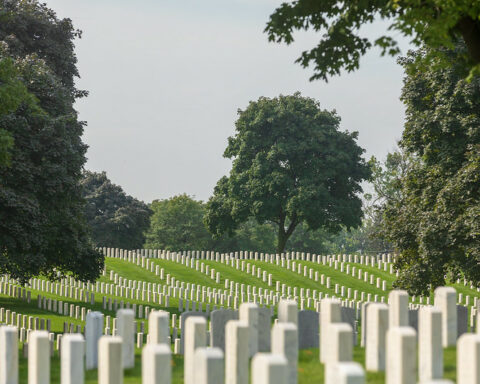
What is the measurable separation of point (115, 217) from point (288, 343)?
6639cm

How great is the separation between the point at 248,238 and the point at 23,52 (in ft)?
156

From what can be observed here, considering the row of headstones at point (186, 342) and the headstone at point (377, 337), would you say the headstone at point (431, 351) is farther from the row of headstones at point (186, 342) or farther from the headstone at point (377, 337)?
the row of headstones at point (186, 342)

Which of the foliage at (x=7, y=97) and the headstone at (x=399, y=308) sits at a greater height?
the foliage at (x=7, y=97)

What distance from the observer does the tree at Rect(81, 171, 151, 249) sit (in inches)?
2842

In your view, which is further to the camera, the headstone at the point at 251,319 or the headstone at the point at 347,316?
the headstone at the point at 347,316

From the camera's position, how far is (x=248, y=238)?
82188 mm

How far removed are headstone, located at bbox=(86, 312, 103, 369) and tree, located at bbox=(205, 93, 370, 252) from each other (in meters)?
50.4

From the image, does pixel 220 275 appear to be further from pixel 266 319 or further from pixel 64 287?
pixel 266 319

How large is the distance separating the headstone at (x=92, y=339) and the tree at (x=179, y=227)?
73093mm

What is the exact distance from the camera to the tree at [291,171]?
61219 mm

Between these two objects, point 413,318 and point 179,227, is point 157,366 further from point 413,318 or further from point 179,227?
point 179,227

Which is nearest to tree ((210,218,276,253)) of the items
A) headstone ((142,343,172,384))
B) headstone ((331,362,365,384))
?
headstone ((142,343,172,384))

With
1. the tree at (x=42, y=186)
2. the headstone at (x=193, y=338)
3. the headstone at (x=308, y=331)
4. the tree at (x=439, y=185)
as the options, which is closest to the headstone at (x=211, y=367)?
the headstone at (x=193, y=338)

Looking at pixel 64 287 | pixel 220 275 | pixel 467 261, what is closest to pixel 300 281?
pixel 220 275
